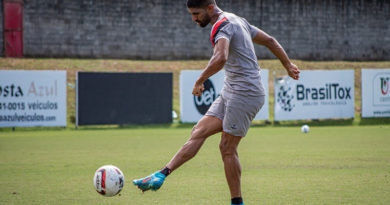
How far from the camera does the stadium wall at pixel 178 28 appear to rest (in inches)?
1410

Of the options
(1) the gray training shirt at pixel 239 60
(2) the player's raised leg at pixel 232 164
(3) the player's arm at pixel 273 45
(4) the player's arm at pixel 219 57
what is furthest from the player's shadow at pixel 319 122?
(4) the player's arm at pixel 219 57

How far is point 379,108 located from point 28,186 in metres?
18.8

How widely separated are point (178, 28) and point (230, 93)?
105 feet

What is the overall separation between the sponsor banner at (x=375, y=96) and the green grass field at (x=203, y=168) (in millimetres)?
5975

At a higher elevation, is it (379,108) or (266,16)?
(266,16)

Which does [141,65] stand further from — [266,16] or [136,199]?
[136,199]

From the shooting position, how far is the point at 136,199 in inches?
292

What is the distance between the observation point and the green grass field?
750cm

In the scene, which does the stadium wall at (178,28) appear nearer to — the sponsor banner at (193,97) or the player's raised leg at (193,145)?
the sponsor banner at (193,97)

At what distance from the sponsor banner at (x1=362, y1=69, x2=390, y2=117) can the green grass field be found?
235 inches

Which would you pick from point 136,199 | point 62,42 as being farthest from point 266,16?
point 136,199

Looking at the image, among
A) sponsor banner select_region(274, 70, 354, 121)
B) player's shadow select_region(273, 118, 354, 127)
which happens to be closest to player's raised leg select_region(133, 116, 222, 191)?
sponsor banner select_region(274, 70, 354, 121)

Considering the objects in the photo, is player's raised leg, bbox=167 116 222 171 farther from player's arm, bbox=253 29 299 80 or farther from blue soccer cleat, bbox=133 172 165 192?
player's arm, bbox=253 29 299 80

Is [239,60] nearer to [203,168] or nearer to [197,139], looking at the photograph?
[197,139]
